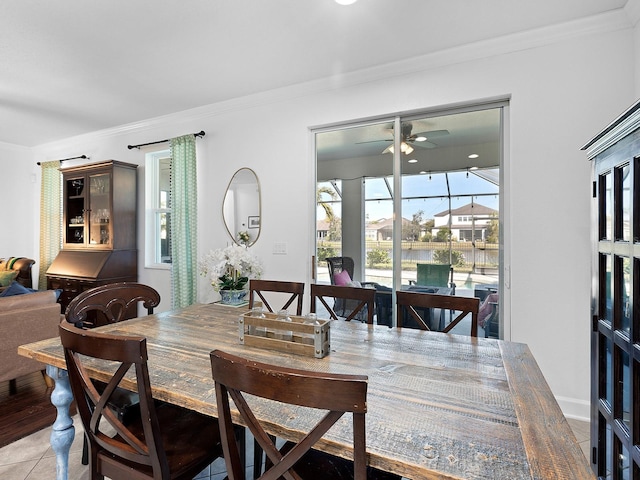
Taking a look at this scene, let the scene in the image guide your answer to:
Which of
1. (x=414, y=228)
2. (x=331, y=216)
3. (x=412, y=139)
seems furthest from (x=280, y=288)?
(x=412, y=139)

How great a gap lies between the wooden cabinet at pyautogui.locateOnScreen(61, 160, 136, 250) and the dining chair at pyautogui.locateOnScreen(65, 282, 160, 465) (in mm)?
2551

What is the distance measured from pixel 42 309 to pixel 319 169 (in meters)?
2.57

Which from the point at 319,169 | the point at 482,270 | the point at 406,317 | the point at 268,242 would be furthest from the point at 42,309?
the point at 482,270

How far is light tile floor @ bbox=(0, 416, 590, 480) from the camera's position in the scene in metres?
1.75

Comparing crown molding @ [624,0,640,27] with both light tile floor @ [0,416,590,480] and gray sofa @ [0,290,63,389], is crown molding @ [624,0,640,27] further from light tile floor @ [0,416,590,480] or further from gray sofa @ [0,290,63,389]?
gray sofa @ [0,290,63,389]

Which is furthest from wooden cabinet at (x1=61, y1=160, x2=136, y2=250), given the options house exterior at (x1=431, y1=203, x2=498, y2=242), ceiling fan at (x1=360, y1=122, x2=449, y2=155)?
house exterior at (x1=431, y1=203, x2=498, y2=242)

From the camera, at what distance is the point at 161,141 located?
4094mm

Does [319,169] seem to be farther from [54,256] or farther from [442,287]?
[54,256]

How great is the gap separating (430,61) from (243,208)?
217cm

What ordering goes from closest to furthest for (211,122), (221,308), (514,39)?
1. (221,308)
2. (514,39)
3. (211,122)

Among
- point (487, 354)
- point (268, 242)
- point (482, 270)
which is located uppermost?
point (268, 242)

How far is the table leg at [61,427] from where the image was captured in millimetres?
1366

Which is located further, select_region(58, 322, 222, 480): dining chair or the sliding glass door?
the sliding glass door

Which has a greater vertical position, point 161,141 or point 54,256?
point 161,141
